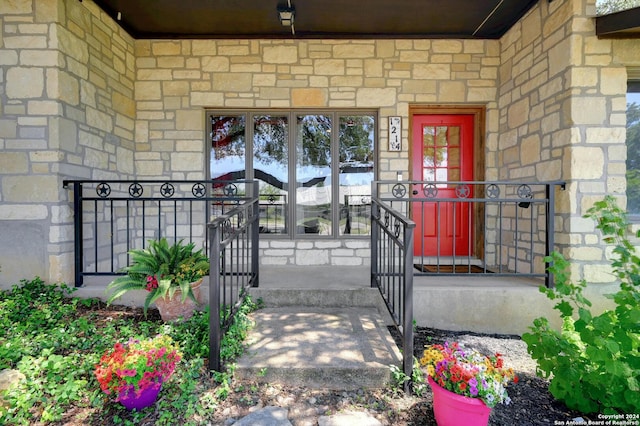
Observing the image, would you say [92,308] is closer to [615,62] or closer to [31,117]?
[31,117]

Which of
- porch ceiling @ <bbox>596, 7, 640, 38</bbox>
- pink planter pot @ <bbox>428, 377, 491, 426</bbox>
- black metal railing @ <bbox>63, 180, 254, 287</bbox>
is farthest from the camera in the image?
black metal railing @ <bbox>63, 180, 254, 287</bbox>

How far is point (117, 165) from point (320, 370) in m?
3.39

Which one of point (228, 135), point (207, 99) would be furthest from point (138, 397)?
point (207, 99)

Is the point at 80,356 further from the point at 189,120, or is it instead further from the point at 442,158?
the point at 442,158

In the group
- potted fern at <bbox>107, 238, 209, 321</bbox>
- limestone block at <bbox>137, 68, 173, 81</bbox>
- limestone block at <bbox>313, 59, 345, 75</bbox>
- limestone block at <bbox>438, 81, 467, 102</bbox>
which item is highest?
limestone block at <bbox>313, 59, 345, 75</bbox>

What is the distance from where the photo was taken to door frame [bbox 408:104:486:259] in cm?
437

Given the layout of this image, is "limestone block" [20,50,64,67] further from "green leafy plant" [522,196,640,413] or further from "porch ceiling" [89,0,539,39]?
"green leafy plant" [522,196,640,413]

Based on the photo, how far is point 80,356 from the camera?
2.18 metres

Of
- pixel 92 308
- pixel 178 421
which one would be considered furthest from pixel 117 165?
pixel 178 421

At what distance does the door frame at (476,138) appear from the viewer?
14.3 feet

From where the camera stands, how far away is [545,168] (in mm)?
3377

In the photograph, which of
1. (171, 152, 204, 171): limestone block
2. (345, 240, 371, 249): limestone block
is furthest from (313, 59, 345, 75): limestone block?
(345, 240, 371, 249): limestone block

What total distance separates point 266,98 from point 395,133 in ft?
5.51

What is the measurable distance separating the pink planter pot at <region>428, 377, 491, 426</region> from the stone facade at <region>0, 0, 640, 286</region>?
2.12 m
